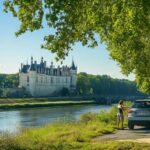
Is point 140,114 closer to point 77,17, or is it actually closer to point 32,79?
point 77,17

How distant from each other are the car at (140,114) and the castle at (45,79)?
146273 millimetres

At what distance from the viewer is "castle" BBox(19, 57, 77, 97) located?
170 meters

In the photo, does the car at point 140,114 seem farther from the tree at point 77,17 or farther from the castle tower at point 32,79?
the castle tower at point 32,79

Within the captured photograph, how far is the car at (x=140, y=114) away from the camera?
20.3 m

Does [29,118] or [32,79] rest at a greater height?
[32,79]

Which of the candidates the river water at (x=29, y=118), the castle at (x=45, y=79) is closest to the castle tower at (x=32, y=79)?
the castle at (x=45, y=79)

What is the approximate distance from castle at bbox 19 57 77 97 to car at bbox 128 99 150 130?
146273mm

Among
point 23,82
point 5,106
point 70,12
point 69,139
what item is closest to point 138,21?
point 70,12

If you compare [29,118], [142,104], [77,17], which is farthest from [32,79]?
[77,17]

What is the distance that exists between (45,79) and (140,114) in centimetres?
15968

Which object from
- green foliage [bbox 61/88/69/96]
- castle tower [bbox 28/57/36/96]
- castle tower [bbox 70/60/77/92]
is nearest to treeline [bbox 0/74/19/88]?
castle tower [bbox 28/57/36/96]

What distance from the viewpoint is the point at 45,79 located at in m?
180

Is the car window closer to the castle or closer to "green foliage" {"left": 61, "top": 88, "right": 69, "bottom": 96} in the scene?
the castle

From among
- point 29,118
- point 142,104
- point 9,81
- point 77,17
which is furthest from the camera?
point 9,81
